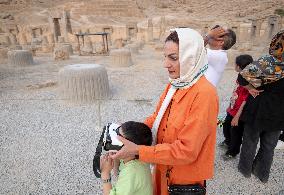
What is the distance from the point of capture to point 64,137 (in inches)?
163

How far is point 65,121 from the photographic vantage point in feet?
15.7

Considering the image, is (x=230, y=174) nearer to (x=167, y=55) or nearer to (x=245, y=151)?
(x=245, y=151)

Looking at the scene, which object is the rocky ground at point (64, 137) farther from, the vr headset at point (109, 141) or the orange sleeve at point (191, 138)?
the orange sleeve at point (191, 138)

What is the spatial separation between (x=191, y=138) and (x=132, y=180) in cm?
49

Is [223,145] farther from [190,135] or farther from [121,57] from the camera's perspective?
[121,57]

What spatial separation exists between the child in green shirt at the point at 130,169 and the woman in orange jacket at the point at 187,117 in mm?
103

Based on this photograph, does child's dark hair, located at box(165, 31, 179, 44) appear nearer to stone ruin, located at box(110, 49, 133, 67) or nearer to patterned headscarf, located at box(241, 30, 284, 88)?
patterned headscarf, located at box(241, 30, 284, 88)

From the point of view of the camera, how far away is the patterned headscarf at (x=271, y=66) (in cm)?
223

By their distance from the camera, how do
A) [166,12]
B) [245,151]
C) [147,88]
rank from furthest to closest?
[166,12] → [147,88] → [245,151]

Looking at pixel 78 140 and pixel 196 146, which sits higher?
pixel 196 146

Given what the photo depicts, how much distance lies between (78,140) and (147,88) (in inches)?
134

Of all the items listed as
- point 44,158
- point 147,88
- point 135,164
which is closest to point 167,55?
point 135,164

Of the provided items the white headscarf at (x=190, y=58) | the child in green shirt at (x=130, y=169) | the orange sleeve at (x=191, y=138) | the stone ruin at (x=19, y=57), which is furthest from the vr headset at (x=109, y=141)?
the stone ruin at (x=19, y=57)

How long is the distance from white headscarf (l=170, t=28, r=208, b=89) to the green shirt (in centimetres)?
60
